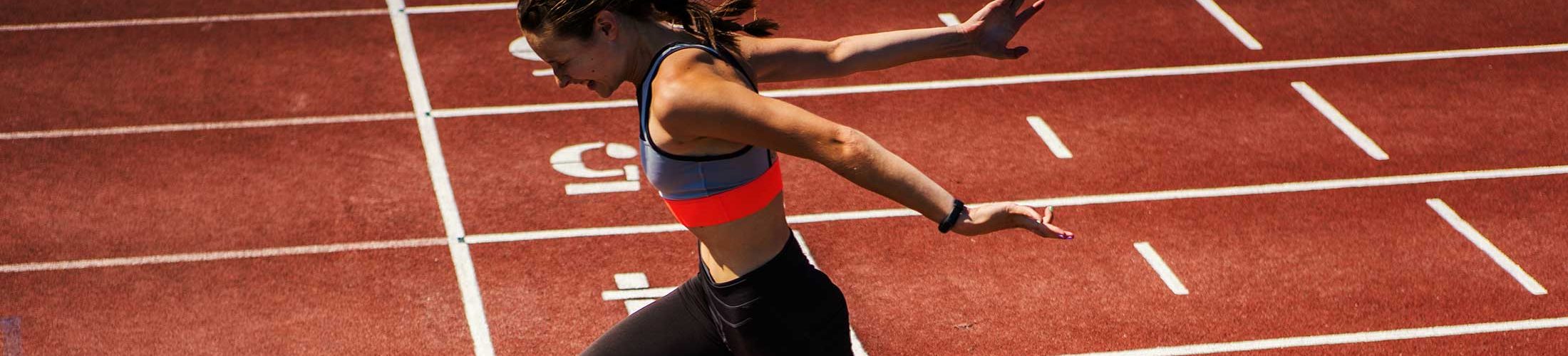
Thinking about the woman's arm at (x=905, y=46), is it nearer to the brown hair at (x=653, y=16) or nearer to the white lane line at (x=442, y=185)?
the brown hair at (x=653, y=16)

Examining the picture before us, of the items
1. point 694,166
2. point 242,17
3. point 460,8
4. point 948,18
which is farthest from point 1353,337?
point 242,17

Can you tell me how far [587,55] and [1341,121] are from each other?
5488 millimetres

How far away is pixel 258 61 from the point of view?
8.09 meters

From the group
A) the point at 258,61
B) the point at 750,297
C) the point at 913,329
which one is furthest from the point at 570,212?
the point at 750,297

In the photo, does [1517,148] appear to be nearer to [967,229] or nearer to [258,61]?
[967,229]

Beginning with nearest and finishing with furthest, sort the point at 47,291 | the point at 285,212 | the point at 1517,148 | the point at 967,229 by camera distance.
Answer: the point at 967,229
the point at 47,291
the point at 285,212
the point at 1517,148

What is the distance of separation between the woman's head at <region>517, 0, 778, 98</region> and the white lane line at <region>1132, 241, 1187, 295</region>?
10.2 ft

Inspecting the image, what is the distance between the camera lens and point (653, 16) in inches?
123

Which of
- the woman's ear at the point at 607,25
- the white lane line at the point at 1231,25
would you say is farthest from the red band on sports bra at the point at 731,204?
the white lane line at the point at 1231,25

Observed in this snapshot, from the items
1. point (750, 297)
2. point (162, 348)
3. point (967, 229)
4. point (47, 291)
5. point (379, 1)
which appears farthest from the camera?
point (379, 1)

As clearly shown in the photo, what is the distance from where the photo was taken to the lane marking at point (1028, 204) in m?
5.98

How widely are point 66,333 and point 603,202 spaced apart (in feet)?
7.04

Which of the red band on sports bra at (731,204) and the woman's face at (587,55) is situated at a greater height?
the woman's face at (587,55)

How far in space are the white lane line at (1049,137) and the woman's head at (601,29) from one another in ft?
13.4
